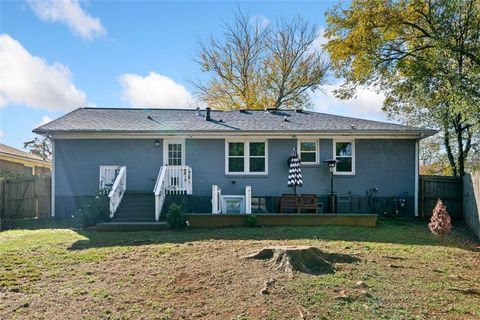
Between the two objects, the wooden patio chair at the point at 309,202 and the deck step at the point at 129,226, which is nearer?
the deck step at the point at 129,226

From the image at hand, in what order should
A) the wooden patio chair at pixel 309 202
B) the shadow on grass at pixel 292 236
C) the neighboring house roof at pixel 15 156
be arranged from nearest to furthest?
1. the shadow on grass at pixel 292 236
2. the wooden patio chair at pixel 309 202
3. the neighboring house roof at pixel 15 156

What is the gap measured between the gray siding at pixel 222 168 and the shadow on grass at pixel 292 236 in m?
2.97

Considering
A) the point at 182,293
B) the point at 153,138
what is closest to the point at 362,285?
the point at 182,293

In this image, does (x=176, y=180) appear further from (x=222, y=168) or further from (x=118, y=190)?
(x=118, y=190)

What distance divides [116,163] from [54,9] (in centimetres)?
538

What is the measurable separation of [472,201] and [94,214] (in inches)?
434

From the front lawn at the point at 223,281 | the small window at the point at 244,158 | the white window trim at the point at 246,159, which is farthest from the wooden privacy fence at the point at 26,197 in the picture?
the small window at the point at 244,158

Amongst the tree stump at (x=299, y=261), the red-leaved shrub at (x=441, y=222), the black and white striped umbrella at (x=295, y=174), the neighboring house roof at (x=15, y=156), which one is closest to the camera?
the tree stump at (x=299, y=261)

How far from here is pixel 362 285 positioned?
16.6 ft

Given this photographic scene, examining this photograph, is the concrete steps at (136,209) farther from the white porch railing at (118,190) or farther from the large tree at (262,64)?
the large tree at (262,64)

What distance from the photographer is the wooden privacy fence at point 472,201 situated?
9914 millimetres

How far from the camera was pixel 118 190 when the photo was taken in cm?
1262

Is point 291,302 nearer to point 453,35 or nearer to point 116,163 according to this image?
point 116,163

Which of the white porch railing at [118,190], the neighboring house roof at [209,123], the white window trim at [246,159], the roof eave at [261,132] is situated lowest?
the white porch railing at [118,190]
